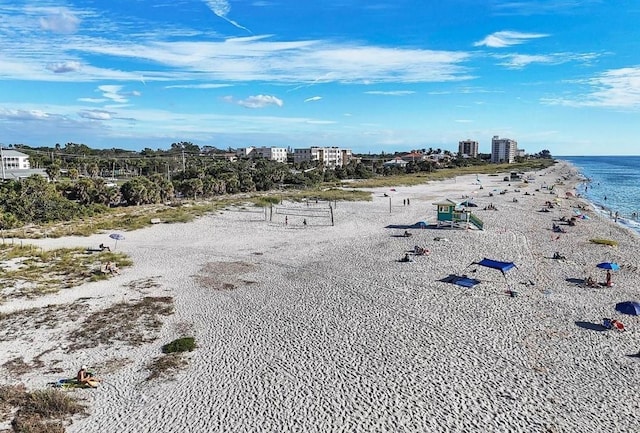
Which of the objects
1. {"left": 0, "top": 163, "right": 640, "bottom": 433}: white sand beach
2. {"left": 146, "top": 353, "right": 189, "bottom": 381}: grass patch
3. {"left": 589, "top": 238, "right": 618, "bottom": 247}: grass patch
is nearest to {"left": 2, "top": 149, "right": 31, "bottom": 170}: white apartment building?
{"left": 0, "top": 163, "right": 640, "bottom": 433}: white sand beach

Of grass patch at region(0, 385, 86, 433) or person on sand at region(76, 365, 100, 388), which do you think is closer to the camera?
grass patch at region(0, 385, 86, 433)

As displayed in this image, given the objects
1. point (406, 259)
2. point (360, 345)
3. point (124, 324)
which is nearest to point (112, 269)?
point (124, 324)

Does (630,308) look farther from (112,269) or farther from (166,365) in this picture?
(112,269)

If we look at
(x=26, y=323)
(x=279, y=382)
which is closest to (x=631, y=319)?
(x=279, y=382)

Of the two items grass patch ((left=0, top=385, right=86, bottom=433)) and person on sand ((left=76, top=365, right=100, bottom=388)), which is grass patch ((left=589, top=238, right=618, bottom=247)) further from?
grass patch ((left=0, top=385, right=86, bottom=433))

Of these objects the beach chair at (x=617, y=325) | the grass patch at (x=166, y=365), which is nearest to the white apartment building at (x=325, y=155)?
the beach chair at (x=617, y=325)

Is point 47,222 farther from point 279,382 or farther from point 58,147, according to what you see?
point 58,147
